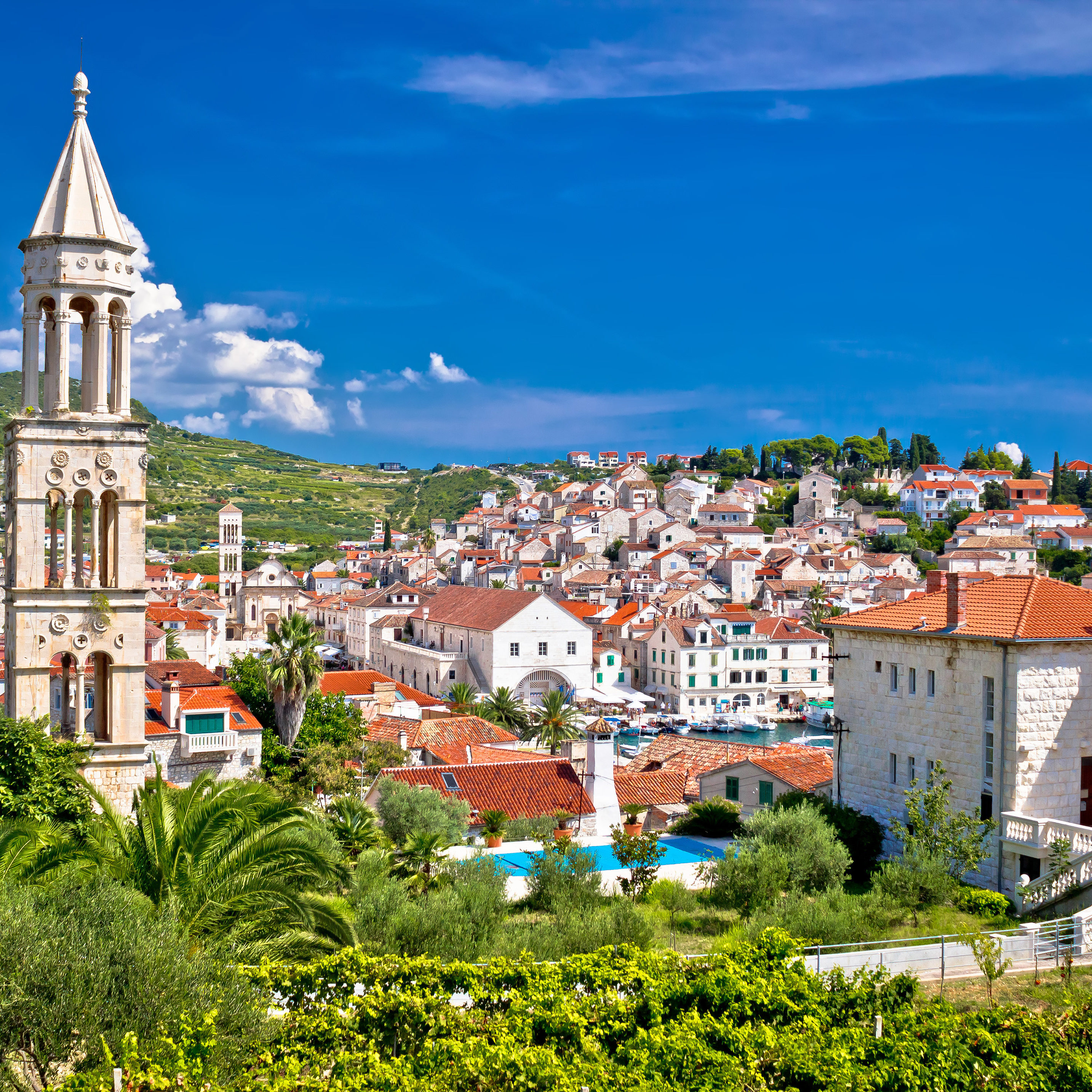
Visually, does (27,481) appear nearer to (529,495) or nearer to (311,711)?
(311,711)

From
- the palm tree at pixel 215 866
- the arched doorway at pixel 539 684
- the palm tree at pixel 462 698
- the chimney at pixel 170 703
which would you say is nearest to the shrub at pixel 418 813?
the chimney at pixel 170 703

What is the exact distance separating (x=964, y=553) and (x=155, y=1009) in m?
120

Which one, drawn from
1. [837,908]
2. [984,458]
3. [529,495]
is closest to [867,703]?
[837,908]

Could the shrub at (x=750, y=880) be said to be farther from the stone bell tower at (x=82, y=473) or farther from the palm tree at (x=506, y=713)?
the palm tree at (x=506, y=713)

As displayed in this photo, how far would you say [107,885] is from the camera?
1082 cm

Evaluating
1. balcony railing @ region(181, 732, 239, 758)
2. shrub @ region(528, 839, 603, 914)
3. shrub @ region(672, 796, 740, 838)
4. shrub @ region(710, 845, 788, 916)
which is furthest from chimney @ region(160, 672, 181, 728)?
shrub @ region(710, 845, 788, 916)

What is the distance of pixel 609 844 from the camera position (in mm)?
24078

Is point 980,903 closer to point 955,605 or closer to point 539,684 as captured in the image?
point 955,605

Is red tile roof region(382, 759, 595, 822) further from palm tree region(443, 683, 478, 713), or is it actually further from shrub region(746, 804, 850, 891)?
palm tree region(443, 683, 478, 713)

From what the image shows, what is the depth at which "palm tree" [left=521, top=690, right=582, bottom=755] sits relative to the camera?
156ft

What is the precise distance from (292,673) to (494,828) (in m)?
16.1

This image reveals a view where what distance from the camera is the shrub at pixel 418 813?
22.8m

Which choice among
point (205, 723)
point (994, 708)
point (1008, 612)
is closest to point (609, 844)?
point (994, 708)

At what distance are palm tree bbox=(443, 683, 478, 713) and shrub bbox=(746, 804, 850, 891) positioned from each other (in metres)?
34.7
